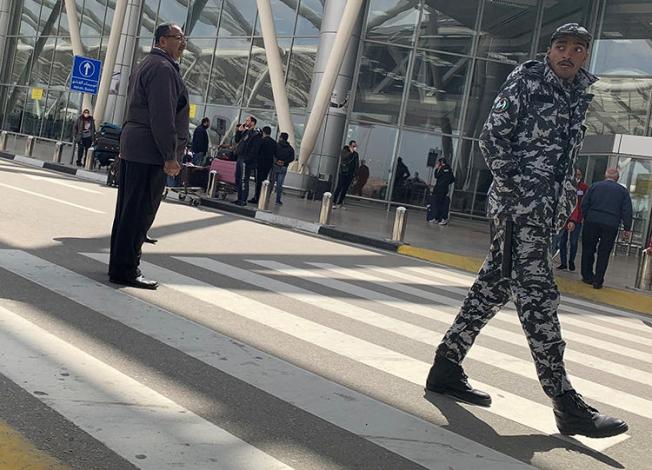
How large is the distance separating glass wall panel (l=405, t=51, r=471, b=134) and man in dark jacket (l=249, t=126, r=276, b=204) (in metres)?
9.15

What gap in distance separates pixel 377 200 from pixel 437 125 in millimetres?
3278

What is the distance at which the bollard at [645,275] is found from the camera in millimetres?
13031

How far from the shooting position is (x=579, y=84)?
4.46 m

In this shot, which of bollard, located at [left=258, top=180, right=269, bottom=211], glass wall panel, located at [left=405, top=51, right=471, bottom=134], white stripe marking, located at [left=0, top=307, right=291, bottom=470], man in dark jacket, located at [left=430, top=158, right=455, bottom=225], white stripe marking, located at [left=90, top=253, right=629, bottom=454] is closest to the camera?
white stripe marking, located at [left=0, top=307, right=291, bottom=470]

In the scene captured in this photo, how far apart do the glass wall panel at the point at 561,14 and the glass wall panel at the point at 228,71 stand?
35.0ft

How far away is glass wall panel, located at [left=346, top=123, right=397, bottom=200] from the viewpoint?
26984 millimetres

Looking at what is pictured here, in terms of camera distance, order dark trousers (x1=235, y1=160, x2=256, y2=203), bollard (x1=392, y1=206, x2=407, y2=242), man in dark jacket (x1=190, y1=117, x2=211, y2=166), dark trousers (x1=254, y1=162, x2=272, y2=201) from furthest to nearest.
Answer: man in dark jacket (x1=190, y1=117, x2=211, y2=166) → dark trousers (x1=254, y1=162, x2=272, y2=201) → dark trousers (x1=235, y1=160, x2=256, y2=203) → bollard (x1=392, y1=206, x2=407, y2=242)

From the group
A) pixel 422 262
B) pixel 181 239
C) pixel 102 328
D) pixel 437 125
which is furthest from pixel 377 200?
pixel 102 328

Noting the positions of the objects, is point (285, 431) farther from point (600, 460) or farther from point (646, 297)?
point (646, 297)

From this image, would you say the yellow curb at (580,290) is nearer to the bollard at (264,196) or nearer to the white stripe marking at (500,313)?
the white stripe marking at (500,313)

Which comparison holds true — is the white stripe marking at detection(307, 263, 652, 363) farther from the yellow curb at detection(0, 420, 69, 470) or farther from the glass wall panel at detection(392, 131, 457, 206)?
the glass wall panel at detection(392, 131, 457, 206)

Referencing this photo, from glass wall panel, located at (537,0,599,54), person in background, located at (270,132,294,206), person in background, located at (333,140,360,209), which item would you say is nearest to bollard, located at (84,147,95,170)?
person in background, located at (270,132,294,206)

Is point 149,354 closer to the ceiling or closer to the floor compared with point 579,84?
closer to the floor

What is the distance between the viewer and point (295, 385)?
4.48 meters
